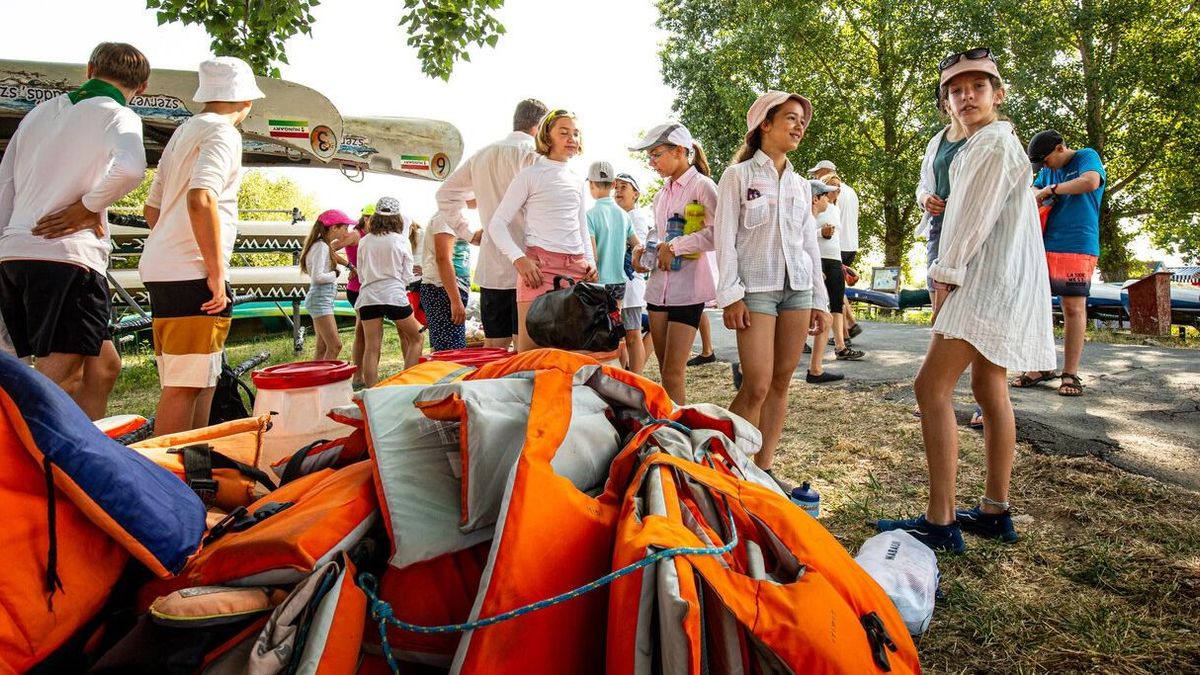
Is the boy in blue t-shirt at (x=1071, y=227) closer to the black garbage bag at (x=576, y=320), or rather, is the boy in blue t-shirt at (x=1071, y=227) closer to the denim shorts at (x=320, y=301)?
the black garbage bag at (x=576, y=320)

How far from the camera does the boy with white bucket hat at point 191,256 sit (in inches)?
109

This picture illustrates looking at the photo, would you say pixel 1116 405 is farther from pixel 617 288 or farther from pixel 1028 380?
pixel 617 288

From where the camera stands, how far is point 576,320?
285 cm

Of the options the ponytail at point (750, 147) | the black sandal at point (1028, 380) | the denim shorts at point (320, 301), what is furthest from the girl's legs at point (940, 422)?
the denim shorts at point (320, 301)

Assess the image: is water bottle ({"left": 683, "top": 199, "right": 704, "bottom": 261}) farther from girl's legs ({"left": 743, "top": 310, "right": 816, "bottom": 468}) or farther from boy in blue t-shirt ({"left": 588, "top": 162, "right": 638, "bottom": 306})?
boy in blue t-shirt ({"left": 588, "top": 162, "right": 638, "bottom": 306})

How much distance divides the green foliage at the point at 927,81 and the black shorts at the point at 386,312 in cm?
1439

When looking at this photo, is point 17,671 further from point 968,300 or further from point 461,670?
point 968,300

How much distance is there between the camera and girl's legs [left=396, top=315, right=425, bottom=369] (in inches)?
226

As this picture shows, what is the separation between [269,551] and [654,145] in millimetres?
3041

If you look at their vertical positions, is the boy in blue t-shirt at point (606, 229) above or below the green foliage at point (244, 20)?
below

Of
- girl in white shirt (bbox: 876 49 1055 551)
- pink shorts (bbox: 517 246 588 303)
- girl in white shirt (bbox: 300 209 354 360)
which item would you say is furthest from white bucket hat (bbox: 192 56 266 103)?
girl in white shirt (bbox: 300 209 354 360)

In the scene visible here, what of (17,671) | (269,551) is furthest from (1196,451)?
(17,671)

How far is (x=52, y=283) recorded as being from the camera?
9.20ft

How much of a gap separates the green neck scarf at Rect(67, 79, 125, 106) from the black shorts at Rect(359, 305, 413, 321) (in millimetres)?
2791
